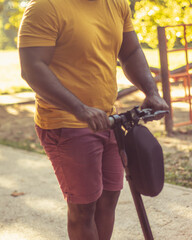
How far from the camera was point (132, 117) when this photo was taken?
2.15m

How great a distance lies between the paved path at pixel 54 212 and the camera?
339cm

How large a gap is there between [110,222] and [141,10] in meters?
5.55

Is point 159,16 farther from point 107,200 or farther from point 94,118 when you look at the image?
point 94,118

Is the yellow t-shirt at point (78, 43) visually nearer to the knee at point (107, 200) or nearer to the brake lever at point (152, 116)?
the brake lever at point (152, 116)

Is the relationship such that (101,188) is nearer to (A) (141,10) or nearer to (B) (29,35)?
(B) (29,35)

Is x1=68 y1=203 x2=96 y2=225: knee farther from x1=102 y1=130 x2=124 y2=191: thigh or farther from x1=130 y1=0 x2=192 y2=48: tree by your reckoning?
x1=130 y1=0 x2=192 y2=48: tree

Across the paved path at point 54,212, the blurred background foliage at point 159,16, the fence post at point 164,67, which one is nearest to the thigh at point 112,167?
the paved path at point 54,212

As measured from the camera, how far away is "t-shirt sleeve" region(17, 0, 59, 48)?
6.70 ft

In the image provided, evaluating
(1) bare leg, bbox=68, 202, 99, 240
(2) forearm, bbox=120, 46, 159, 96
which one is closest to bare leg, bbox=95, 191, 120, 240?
(1) bare leg, bbox=68, 202, 99, 240

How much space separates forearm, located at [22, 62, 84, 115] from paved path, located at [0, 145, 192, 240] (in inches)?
61.7

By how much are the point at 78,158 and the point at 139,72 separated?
61 cm

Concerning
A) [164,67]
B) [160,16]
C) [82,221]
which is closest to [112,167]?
[82,221]

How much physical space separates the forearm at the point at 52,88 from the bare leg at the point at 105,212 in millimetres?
685

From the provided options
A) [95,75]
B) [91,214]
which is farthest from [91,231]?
[95,75]
